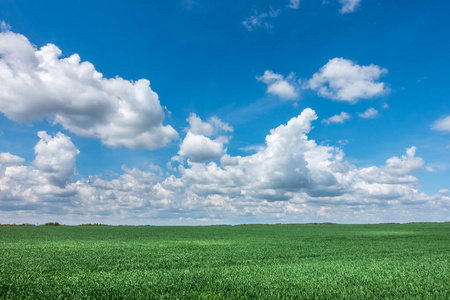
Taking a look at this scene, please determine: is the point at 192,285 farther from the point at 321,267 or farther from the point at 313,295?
the point at 321,267

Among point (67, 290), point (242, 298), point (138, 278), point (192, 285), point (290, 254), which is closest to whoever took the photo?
point (242, 298)

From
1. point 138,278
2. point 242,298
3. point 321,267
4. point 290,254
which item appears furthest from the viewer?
point 290,254

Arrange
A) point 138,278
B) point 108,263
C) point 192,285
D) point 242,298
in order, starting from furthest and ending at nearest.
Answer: point 108,263
point 138,278
point 192,285
point 242,298

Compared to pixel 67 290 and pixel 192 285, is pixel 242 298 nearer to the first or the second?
pixel 192 285

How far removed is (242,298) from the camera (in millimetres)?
8562

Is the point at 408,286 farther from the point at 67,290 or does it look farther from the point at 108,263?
the point at 108,263

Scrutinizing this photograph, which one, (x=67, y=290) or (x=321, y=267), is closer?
(x=67, y=290)

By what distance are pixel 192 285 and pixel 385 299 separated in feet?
20.7

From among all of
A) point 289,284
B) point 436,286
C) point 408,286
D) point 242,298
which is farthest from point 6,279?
point 436,286

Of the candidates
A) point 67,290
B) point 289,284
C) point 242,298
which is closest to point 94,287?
point 67,290

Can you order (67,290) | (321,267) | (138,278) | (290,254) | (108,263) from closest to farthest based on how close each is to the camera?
(67,290) < (138,278) < (321,267) < (108,263) < (290,254)

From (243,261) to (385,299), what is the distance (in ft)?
27.5

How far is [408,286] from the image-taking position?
10.2m

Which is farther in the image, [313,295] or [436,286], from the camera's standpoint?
[436,286]
